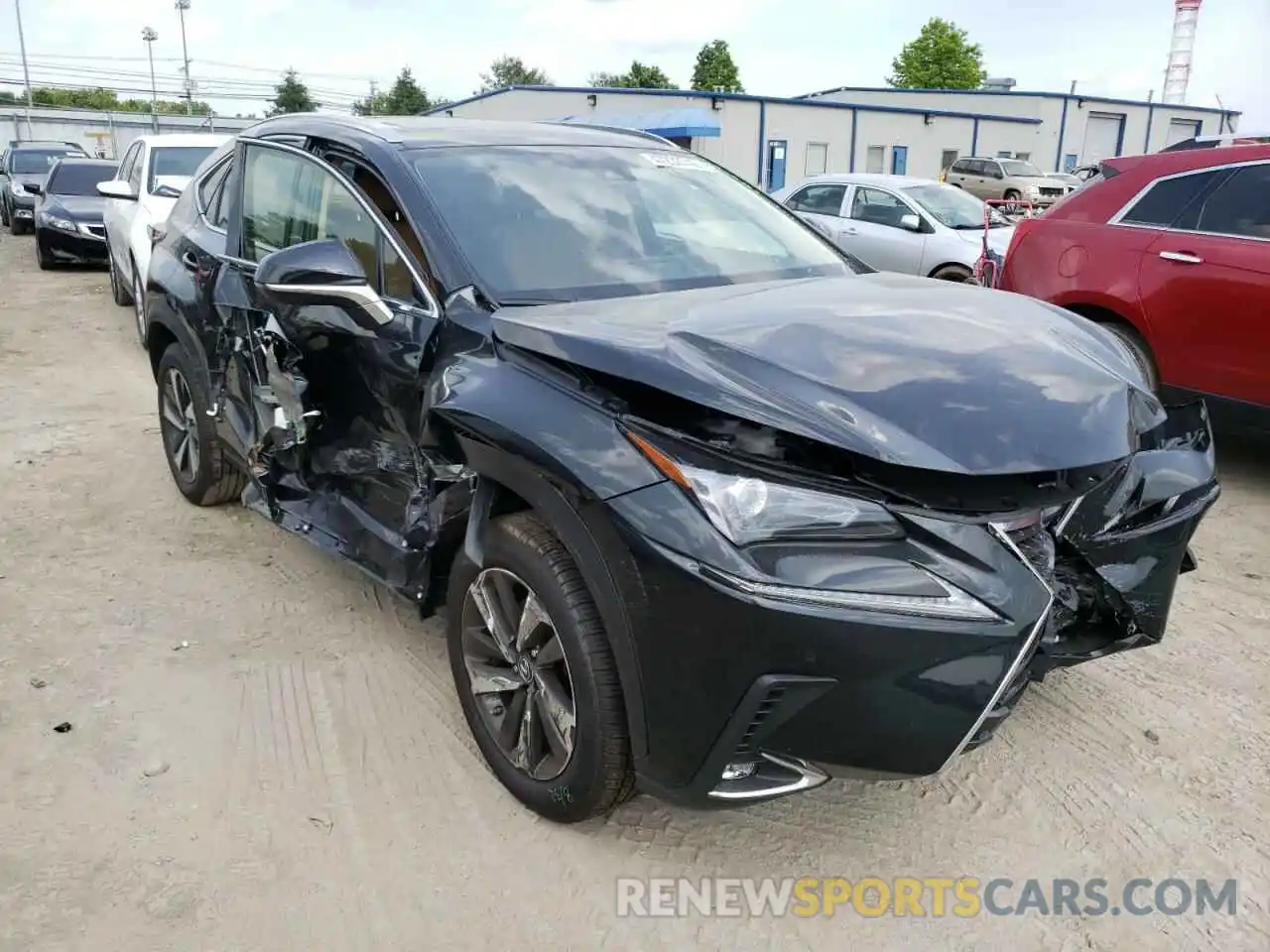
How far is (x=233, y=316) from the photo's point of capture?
12.4 ft

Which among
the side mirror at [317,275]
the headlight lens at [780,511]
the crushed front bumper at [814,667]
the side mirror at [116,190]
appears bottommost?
the crushed front bumper at [814,667]

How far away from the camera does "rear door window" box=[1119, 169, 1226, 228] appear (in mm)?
5152

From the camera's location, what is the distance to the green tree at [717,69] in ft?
223

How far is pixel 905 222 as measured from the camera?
35.6 feet

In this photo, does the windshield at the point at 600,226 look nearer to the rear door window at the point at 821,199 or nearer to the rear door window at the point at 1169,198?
the rear door window at the point at 1169,198

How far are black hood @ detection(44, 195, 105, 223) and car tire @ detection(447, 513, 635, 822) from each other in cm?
1321

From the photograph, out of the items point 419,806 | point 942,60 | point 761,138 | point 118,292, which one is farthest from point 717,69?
point 419,806

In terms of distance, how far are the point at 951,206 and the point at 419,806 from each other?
10325mm

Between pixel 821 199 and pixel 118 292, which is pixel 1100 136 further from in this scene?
pixel 118 292

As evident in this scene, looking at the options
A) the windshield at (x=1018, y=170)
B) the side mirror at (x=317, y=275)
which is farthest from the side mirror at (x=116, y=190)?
the windshield at (x=1018, y=170)

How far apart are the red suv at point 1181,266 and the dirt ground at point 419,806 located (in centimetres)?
134

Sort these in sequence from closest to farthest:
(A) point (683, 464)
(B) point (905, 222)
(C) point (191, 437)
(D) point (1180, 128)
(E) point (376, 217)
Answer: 1. (A) point (683, 464)
2. (E) point (376, 217)
3. (C) point (191, 437)
4. (B) point (905, 222)
5. (D) point (1180, 128)

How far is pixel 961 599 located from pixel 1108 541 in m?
0.72

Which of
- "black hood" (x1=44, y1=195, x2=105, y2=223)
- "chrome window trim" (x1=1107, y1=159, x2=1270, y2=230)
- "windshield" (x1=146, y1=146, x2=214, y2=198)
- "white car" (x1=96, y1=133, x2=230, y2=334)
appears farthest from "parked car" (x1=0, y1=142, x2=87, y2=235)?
"chrome window trim" (x1=1107, y1=159, x2=1270, y2=230)
